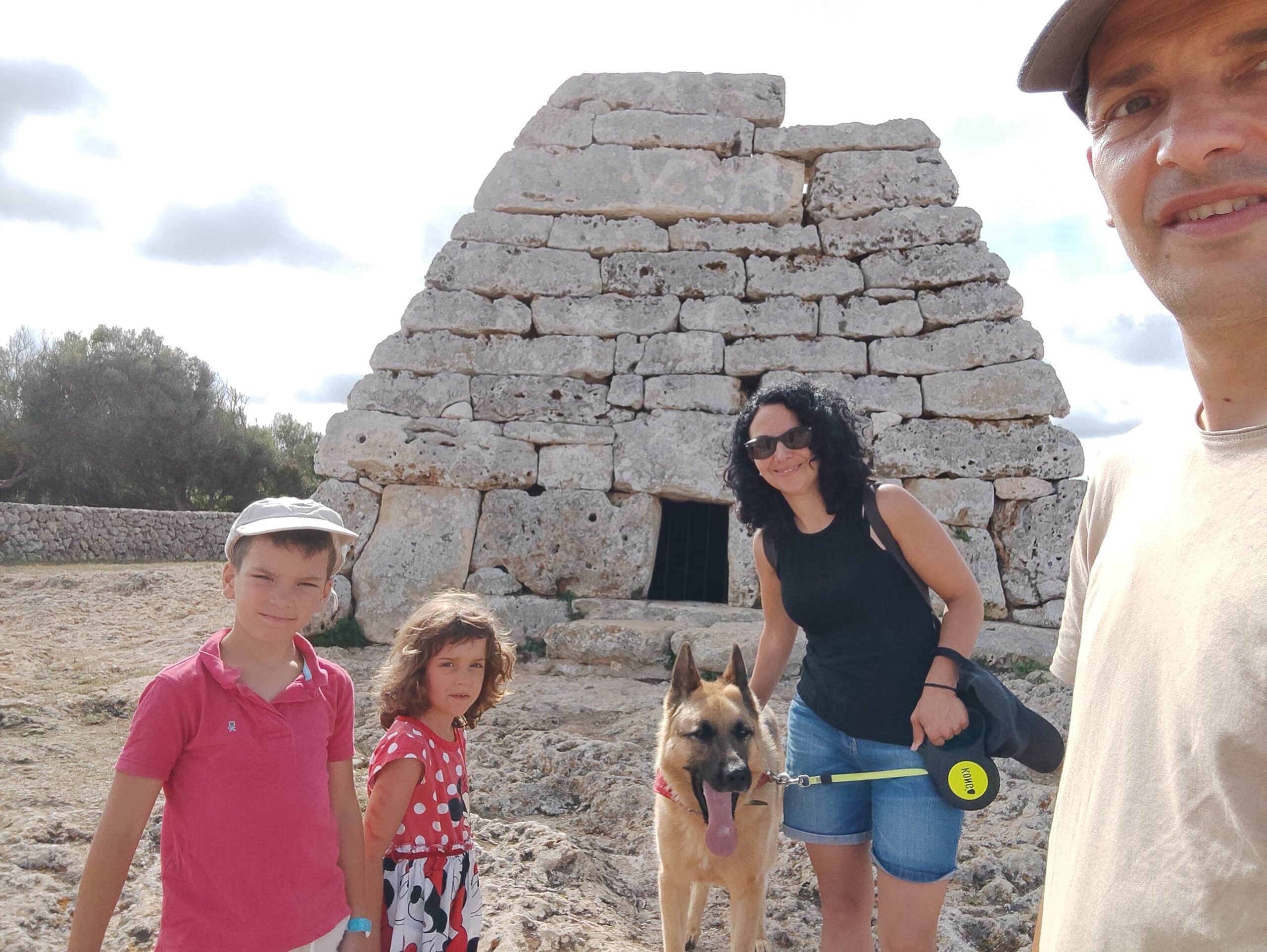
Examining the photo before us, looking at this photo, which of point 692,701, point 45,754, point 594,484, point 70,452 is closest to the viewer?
point 692,701

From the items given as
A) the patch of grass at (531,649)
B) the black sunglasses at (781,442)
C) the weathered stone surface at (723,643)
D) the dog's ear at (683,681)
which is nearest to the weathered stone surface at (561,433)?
the patch of grass at (531,649)

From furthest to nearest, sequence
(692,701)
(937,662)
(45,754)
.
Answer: (45,754) → (692,701) → (937,662)

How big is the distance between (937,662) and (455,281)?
5089 mm

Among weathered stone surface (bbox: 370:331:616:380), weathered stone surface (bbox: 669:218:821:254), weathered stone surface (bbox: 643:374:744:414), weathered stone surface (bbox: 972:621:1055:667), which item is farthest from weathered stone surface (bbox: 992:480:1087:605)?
weathered stone surface (bbox: 370:331:616:380)

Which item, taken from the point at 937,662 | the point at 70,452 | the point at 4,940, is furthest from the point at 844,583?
the point at 70,452

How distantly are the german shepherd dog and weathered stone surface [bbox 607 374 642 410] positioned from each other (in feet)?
11.5

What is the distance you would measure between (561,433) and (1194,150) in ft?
17.8

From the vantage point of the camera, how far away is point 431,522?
629cm

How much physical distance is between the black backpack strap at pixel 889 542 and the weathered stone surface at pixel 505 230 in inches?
185

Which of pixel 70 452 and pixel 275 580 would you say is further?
pixel 70 452

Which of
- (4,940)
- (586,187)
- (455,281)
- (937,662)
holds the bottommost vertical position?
(4,940)

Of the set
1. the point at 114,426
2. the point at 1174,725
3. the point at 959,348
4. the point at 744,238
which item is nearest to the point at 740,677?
the point at 1174,725

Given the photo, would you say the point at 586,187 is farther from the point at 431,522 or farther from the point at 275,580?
the point at 275,580

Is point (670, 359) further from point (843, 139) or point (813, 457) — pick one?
point (813, 457)
